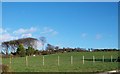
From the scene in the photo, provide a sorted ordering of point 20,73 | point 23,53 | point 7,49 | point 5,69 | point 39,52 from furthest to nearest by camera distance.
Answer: point 7,49 < point 39,52 < point 23,53 < point 20,73 < point 5,69

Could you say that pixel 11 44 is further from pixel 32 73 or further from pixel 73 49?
pixel 32 73

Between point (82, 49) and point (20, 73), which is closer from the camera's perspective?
point (20, 73)

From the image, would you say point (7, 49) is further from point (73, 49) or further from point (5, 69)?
point (5, 69)

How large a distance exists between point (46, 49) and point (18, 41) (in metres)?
8.69

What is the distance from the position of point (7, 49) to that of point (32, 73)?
260 feet

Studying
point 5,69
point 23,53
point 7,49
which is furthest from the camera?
point 7,49

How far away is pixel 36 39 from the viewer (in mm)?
104500

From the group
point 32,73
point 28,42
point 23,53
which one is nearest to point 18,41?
point 28,42

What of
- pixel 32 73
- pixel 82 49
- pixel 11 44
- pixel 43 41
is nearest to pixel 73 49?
pixel 82 49

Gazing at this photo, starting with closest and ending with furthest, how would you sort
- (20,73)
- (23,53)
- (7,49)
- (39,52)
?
(20,73) → (23,53) → (39,52) → (7,49)

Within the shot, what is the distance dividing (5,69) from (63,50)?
85773 millimetres

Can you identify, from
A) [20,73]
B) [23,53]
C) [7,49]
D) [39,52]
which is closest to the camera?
[20,73]

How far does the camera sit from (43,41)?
99562 millimetres

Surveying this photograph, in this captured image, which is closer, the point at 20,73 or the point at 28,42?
the point at 20,73
